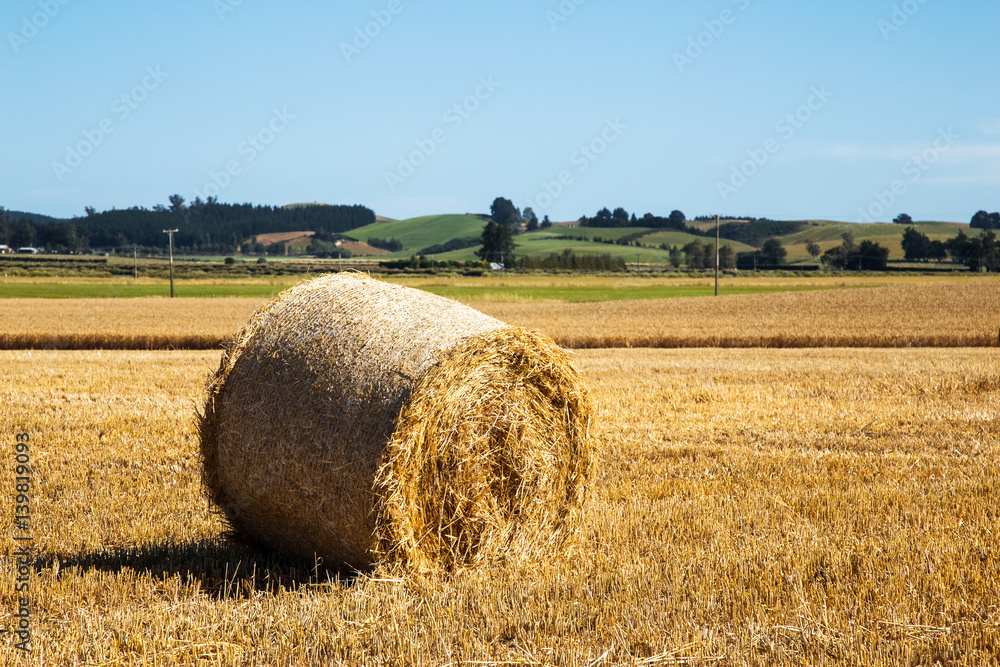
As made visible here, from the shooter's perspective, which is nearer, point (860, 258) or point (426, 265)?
point (426, 265)

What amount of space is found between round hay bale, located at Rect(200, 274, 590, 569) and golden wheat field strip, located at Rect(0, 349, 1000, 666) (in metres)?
0.27

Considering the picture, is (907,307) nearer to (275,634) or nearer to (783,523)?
(783,523)

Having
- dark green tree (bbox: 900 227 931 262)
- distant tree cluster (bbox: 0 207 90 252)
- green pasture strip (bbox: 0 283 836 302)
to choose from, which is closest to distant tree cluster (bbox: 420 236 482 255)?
distant tree cluster (bbox: 0 207 90 252)

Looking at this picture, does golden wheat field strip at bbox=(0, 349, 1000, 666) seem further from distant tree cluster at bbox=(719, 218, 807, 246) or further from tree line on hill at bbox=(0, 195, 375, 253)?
distant tree cluster at bbox=(719, 218, 807, 246)

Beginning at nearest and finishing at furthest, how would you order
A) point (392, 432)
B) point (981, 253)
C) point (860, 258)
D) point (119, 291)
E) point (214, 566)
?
1. point (392, 432)
2. point (214, 566)
3. point (119, 291)
4. point (981, 253)
5. point (860, 258)

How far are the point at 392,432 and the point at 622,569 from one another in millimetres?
1860

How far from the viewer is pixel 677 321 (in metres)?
31.8

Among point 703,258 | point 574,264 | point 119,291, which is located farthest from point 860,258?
point 119,291

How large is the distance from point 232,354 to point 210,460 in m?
0.85

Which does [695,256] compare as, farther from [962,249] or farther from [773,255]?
[962,249]

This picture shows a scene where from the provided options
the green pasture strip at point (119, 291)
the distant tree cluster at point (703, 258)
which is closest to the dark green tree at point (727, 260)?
the distant tree cluster at point (703, 258)

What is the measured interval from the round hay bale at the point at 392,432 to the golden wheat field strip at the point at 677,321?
1949 cm

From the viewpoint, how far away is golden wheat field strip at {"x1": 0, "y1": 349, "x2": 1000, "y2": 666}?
4.52 meters

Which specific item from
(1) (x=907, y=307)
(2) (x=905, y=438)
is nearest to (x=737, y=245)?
(1) (x=907, y=307)
